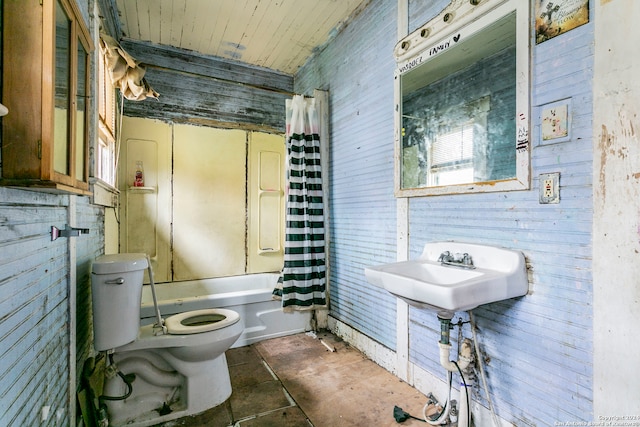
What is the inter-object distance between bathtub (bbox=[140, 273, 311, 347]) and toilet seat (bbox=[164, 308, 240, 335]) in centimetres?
39

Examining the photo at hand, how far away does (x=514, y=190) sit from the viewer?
1.36 metres

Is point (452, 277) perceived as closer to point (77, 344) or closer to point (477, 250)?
point (477, 250)

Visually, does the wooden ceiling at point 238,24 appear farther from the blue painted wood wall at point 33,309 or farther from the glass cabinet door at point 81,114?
the blue painted wood wall at point 33,309

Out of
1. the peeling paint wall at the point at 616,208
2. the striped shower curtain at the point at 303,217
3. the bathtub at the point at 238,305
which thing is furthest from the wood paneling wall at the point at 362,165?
the peeling paint wall at the point at 616,208

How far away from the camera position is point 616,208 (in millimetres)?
1058

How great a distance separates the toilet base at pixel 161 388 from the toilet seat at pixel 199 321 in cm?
16

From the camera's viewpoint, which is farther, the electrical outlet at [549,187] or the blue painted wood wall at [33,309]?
the electrical outlet at [549,187]

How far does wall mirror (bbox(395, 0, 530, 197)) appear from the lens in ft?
4.48

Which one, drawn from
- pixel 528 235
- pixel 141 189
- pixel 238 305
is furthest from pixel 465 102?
pixel 141 189

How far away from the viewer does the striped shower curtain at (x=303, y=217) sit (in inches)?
104

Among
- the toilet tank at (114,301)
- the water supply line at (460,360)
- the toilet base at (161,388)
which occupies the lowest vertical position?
the toilet base at (161,388)

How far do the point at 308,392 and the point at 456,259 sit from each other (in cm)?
120

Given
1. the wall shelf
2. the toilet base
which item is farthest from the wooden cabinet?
the wall shelf

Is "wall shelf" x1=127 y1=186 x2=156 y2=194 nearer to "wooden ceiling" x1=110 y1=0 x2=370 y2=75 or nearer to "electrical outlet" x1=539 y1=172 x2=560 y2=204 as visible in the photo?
"wooden ceiling" x1=110 y1=0 x2=370 y2=75
